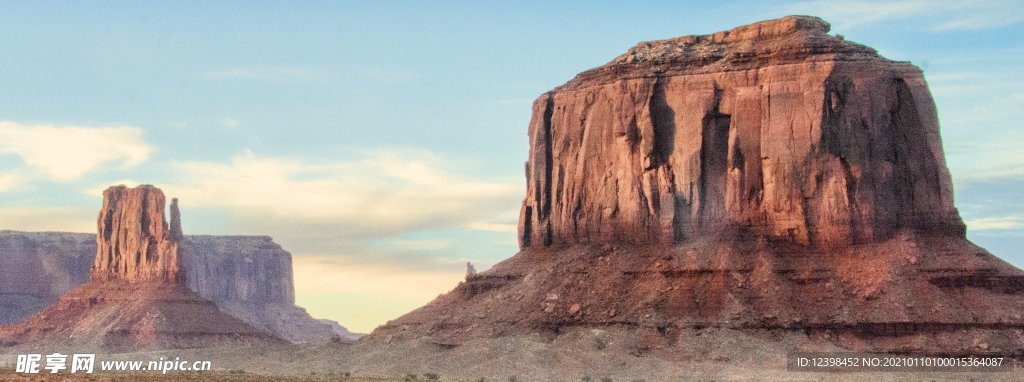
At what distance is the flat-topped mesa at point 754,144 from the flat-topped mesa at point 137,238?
173 ft

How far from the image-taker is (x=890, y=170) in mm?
98688

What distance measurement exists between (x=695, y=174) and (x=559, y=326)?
11.8m

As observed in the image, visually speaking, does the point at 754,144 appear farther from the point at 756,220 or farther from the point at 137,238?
the point at 137,238

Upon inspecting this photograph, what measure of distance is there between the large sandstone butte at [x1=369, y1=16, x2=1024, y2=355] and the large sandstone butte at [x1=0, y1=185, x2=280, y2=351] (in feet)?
132

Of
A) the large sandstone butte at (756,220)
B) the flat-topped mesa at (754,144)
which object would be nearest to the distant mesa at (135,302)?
the large sandstone butte at (756,220)

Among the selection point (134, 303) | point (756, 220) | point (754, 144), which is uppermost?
point (754, 144)

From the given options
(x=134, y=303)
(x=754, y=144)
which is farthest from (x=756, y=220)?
(x=134, y=303)

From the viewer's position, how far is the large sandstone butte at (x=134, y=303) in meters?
143

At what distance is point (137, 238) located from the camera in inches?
6161

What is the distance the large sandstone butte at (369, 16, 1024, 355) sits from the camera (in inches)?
3671

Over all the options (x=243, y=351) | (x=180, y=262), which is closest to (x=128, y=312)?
(x=180, y=262)

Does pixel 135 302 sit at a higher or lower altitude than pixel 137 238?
lower

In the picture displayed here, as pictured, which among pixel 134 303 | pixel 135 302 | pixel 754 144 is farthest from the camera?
pixel 135 302

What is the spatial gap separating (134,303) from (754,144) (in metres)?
65.4
